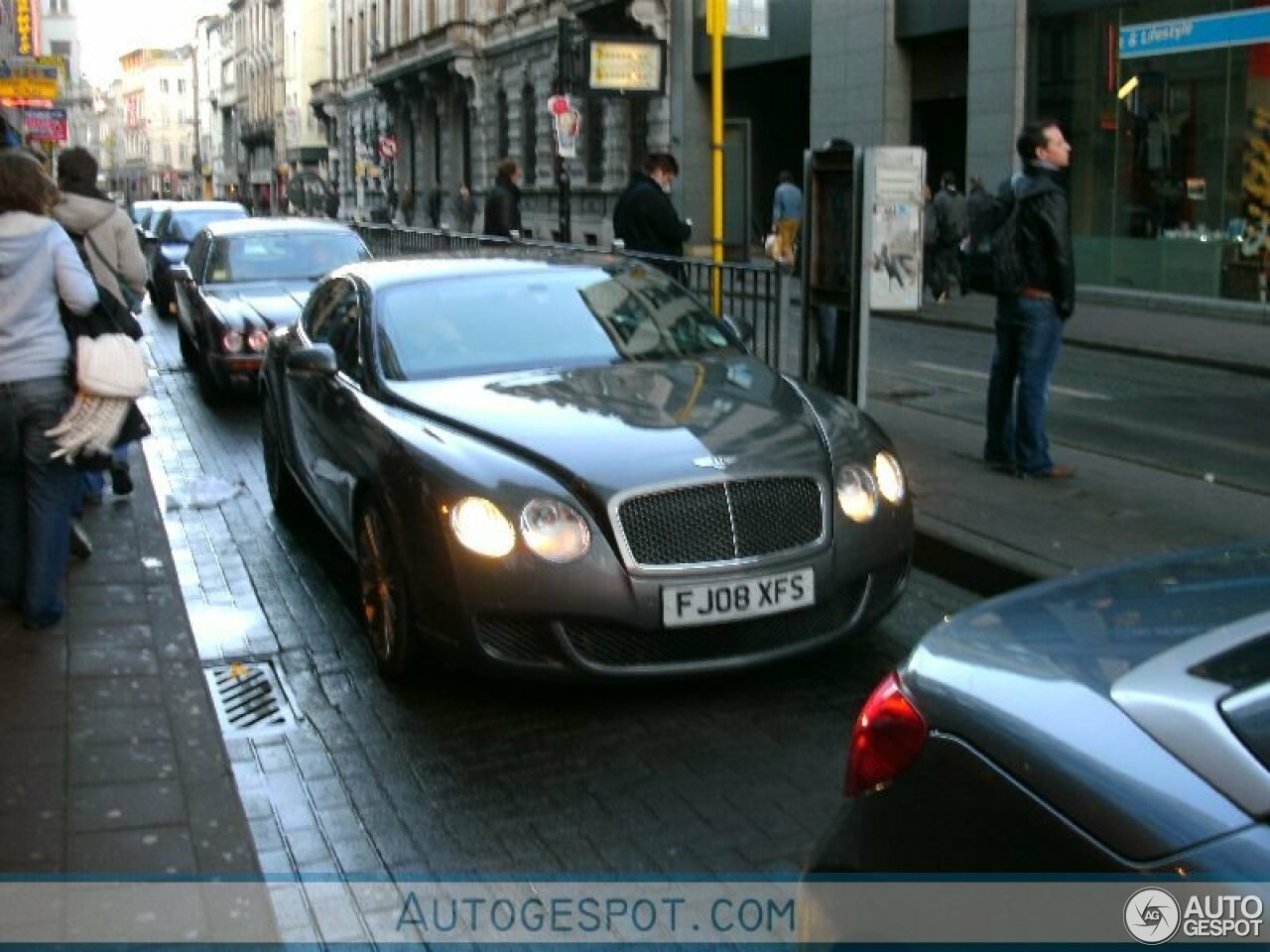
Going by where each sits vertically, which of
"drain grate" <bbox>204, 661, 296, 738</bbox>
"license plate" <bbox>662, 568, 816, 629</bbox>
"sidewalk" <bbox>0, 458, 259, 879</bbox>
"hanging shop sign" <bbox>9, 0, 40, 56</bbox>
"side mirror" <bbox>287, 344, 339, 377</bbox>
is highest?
"hanging shop sign" <bbox>9, 0, 40, 56</bbox>

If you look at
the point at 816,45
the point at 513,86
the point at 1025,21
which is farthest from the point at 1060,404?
the point at 513,86

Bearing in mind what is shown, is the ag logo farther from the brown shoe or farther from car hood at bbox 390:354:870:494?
the brown shoe

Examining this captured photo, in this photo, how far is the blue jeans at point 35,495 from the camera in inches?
226

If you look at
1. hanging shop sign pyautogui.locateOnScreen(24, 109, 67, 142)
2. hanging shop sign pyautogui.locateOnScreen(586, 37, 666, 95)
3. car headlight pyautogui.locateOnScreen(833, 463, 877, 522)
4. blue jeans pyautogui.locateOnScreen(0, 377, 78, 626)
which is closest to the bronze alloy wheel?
blue jeans pyautogui.locateOnScreen(0, 377, 78, 626)

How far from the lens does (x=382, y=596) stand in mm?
5648

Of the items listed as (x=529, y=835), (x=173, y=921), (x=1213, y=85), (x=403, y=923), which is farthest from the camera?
(x=1213, y=85)

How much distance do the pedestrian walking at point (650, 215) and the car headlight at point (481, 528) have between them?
22.5 ft

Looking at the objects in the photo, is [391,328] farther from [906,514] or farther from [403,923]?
[403,923]

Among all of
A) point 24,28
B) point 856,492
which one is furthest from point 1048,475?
point 24,28

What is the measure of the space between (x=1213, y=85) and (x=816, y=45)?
9.82 m

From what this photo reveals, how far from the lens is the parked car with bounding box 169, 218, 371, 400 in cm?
1216

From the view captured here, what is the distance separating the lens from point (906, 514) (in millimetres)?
5691

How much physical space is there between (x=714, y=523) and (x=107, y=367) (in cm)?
240

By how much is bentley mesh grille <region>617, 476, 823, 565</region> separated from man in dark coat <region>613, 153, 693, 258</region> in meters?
6.71
